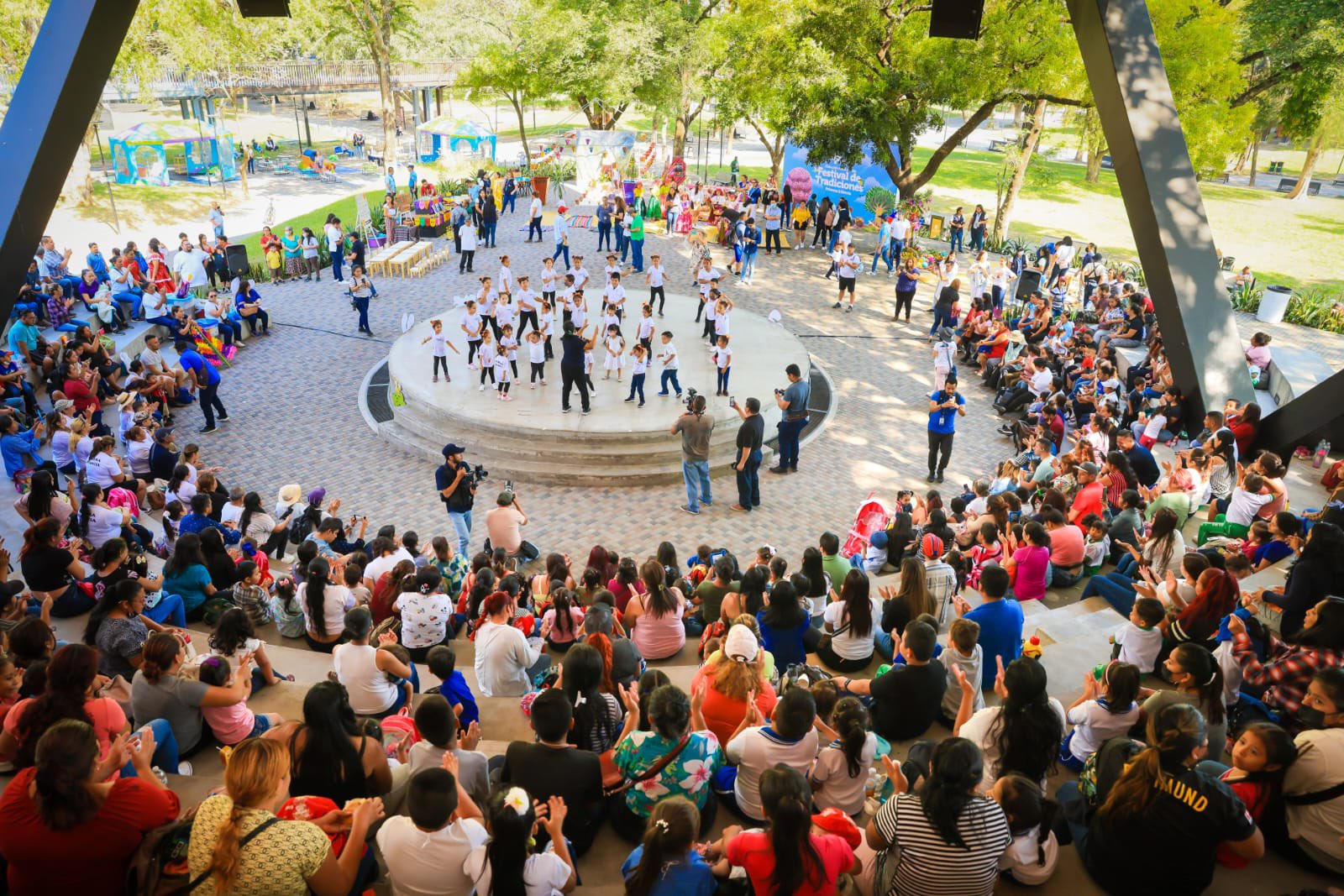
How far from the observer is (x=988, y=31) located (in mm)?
19328

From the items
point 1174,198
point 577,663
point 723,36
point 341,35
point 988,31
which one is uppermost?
point 341,35

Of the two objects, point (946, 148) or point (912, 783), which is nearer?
point (912, 783)

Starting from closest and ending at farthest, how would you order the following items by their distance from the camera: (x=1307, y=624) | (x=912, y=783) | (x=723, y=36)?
(x=912, y=783) → (x=1307, y=624) → (x=723, y=36)

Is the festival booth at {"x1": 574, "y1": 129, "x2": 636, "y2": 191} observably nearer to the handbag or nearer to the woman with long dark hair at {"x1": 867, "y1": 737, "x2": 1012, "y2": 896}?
the handbag

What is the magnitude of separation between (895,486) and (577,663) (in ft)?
28.4

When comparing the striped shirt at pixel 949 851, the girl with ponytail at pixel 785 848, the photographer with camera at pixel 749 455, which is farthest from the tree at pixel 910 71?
the girl with ponytail at pixel 785 848

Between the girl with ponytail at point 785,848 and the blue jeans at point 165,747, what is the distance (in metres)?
3.22

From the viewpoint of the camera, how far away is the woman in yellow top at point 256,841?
10.2 ft

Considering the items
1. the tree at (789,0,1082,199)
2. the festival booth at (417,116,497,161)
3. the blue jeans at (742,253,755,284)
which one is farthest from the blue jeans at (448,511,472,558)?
the festival booth at (417,116,497,161)

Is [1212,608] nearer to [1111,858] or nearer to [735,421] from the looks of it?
[1111,858]

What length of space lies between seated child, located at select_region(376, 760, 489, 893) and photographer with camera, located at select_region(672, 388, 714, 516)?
776cm

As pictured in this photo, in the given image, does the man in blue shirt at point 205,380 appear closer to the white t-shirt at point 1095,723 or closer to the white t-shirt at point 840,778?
the white t-shirt at point 840,778

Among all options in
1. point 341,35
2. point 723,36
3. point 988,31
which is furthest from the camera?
point 341,35

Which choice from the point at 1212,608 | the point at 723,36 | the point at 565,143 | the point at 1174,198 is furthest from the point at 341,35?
the point at 1212,608
